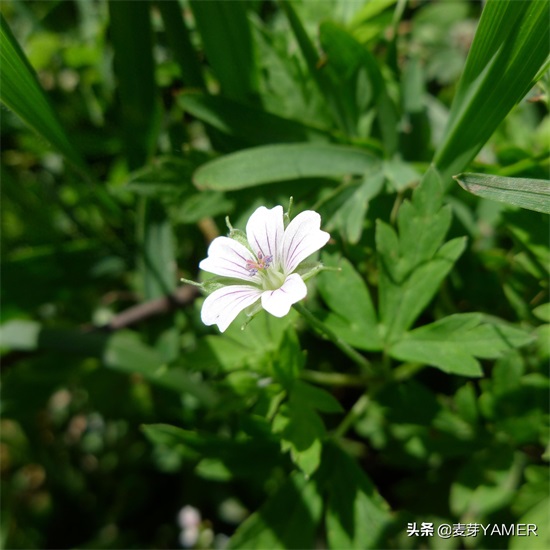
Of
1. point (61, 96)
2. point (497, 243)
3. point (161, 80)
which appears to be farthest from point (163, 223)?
point (497, 243)

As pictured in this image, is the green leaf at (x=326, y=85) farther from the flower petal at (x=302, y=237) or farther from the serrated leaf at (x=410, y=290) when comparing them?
the flower petal at (x=302, y=237)

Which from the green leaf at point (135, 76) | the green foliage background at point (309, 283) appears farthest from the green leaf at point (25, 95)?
the green leaf at point (135, 76)

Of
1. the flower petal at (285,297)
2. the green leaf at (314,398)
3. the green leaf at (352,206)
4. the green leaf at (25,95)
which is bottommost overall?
the green leaf at (314,398)

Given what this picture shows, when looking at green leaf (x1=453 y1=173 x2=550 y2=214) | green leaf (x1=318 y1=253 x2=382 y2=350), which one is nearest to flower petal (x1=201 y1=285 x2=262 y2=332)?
green leaf (x1=318 y1=253 x2=382 y2=350)

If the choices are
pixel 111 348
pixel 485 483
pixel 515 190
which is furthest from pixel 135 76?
pixel 485 483

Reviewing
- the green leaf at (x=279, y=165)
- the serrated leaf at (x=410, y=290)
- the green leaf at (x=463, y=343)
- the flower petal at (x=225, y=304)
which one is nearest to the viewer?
the flower petal at (x=225, y=304)

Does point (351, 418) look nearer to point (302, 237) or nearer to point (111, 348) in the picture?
point (302, 237)
